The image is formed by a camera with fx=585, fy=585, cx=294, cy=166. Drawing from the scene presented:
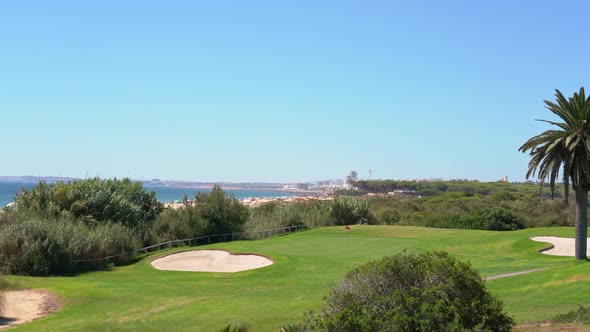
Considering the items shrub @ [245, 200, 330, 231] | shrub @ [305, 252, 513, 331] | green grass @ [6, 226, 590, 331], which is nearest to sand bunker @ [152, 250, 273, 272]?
green grass @ [6, 226, 590, 331]

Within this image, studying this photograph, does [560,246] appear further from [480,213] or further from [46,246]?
[46,246]

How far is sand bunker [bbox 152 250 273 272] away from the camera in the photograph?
3109 cm

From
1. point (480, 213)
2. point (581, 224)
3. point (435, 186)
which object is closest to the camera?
point (581, 224)

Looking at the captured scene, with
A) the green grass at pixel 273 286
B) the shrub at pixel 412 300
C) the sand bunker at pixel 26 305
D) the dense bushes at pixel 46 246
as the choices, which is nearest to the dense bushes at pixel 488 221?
the green grass at pixel 273 286

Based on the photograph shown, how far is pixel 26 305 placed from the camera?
2159 cm

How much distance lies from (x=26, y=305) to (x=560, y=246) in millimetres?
27496

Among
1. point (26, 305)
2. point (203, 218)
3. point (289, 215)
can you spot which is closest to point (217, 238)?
point (203, 218)

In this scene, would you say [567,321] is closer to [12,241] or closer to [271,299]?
[271,299]

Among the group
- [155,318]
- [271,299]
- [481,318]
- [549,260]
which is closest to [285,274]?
[271,299]

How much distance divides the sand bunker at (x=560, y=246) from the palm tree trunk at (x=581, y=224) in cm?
452

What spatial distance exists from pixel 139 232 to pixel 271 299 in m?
24.9

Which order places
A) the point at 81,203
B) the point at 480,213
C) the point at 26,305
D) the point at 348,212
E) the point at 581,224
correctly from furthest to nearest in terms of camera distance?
1. the point at 348,212
2. the point at 480,213
3. the point at 81,203
4. the point at 581,224
5. the point at 26,305

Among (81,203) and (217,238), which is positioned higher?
(81,203)

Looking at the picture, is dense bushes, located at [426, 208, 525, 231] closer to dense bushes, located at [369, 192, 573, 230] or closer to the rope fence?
dense bushes, located at [369, 192, 573, 230]
